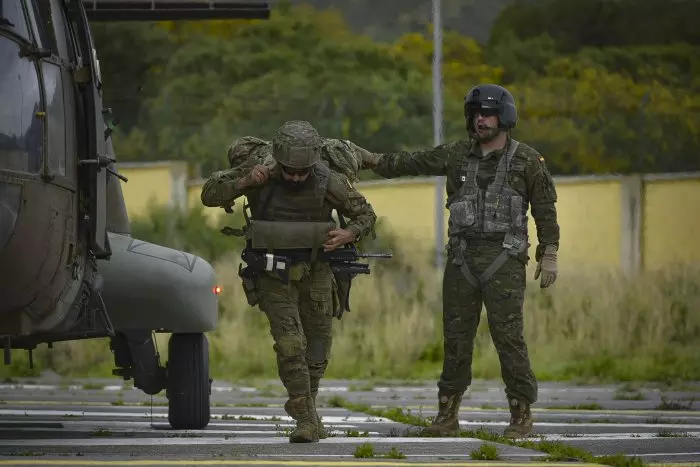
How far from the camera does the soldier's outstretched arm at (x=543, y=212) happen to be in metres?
11.8

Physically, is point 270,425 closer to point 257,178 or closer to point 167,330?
point 167,330

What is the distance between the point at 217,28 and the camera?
63.7m

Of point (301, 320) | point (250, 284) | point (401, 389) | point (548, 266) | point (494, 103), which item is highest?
point (494, 103)

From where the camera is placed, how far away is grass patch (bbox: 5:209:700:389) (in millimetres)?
20703

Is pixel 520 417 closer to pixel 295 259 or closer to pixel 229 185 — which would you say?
pixel 295 259

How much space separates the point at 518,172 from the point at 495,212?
0.29 metres

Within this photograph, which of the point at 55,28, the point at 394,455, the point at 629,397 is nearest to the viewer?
the point at 394,455

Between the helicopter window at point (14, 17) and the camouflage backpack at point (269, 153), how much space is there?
1.63 meters

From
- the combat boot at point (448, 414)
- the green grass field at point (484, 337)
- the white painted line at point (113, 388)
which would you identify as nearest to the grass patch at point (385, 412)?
the combat boot at point (448, 414)

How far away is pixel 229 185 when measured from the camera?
36.4 feet

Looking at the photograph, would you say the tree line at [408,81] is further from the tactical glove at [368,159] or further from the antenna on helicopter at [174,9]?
the tactical glove at [368,159]

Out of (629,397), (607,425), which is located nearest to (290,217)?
(607,425)

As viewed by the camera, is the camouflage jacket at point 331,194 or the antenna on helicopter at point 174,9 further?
the antenna on helicopter at point 174,9

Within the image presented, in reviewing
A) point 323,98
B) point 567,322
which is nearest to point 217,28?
point 323,98
